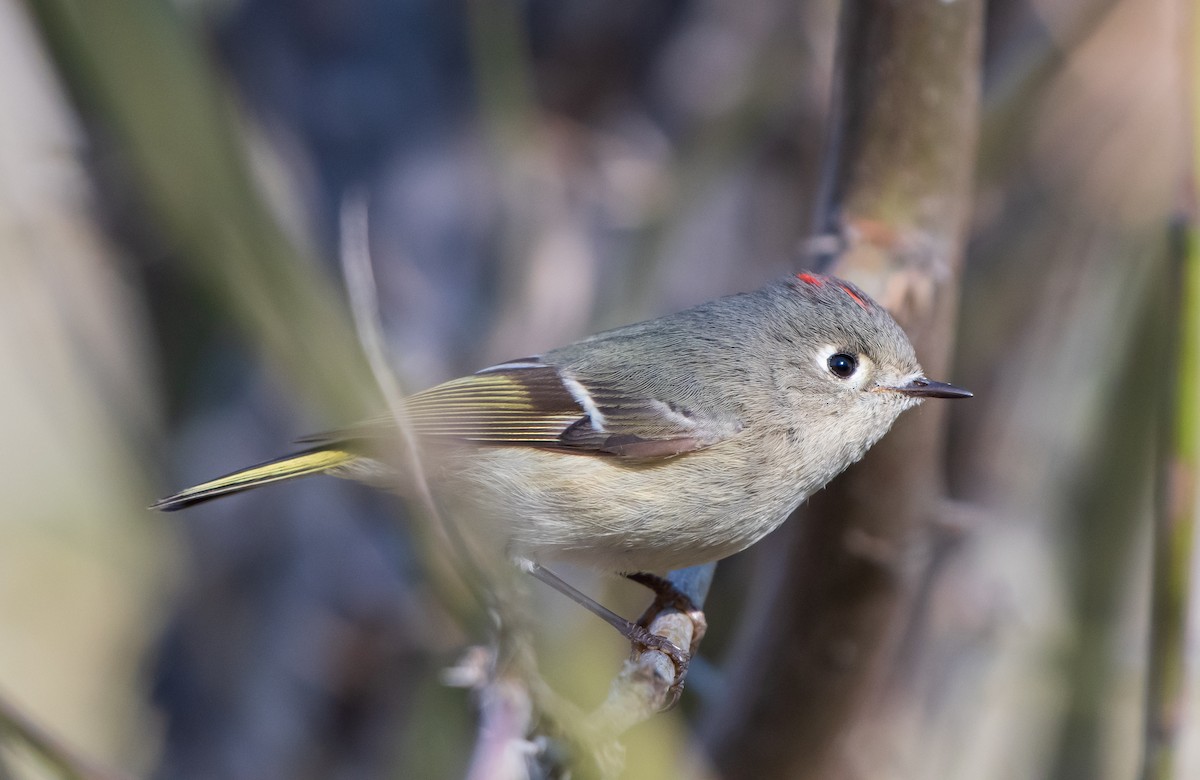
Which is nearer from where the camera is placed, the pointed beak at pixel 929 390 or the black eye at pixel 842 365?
the pointed beak at pixel 929 390

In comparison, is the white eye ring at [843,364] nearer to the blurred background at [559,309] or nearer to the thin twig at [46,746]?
the blurred background at [559,309]

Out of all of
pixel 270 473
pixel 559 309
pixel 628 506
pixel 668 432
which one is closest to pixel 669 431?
pixel 668 432

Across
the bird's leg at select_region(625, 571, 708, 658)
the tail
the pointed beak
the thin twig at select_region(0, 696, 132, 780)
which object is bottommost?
the thin twig at select_region(0, 696, 132, 780)

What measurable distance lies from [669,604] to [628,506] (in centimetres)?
25

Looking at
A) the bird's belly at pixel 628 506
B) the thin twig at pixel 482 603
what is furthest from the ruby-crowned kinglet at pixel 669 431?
the thin twig at pixel 482 603

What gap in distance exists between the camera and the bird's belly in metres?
1.79

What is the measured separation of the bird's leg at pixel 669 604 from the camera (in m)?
1.91

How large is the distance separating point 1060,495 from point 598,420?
1.57 meters

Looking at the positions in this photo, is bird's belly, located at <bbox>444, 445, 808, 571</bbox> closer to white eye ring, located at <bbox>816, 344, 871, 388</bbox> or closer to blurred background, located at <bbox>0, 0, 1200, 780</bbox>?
white eye ring, located at <bbox>816, 344, 871, 388</bbox>

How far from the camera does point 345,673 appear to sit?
3.08 meters

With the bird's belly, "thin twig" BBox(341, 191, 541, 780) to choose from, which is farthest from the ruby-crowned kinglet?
"thin twig" BBox(341, 191, 541, 780)

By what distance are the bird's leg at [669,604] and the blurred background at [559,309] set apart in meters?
0.44

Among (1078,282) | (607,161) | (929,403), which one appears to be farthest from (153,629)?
(1078,282)

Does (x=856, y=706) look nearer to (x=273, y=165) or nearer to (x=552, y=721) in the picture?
(x=552, y=721)
